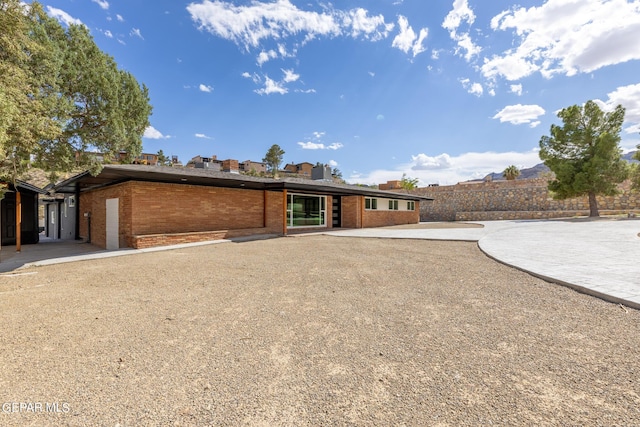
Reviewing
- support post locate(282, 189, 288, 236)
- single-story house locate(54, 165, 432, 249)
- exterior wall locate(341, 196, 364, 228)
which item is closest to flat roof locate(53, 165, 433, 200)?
single-story house locate(54, 165, 432, 249)

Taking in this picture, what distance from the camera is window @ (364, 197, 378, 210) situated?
70.0ft

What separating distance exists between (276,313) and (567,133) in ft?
102

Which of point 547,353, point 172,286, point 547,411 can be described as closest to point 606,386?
point 547,353

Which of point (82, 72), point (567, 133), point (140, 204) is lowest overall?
point (140, 204)

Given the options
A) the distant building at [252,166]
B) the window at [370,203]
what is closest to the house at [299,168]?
the distant building at [252,166]

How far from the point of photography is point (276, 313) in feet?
13.1

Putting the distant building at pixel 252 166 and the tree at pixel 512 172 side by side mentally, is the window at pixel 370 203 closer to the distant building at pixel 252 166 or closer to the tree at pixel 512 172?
the tree at pixel 512 172

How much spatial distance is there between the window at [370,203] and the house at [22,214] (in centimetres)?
1883

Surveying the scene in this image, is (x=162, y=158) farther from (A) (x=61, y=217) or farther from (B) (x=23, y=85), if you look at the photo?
(B) (x=23, y=85)

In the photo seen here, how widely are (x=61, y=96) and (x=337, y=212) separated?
16.4 metres

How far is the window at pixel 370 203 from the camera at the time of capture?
2135 cm

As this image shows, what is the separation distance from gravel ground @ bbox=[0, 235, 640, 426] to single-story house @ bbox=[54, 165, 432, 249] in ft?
19.7

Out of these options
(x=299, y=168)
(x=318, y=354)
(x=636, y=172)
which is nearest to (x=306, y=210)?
(x=318, y=354)

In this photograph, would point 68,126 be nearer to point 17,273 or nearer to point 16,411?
point 17,273
